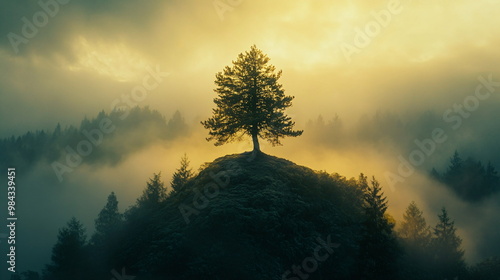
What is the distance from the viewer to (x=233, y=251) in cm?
2398

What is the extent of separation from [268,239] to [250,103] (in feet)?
56.5

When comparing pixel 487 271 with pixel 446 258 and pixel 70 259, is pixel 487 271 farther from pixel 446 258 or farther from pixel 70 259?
pixel 70 259

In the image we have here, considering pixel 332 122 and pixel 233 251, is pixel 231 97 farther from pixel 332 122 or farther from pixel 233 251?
pixel 332 122

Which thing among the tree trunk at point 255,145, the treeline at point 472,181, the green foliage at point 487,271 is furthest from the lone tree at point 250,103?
the treeline at point 472,181

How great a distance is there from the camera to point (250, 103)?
35812 mm

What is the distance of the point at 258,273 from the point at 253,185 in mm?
10854

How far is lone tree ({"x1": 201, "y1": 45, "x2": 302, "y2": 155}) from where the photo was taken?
3562 cm

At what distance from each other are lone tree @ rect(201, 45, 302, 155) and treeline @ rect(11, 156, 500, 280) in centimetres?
407

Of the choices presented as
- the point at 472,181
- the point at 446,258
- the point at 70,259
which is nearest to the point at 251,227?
the point at 70,259

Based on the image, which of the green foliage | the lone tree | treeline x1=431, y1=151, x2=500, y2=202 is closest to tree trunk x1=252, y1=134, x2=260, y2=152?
the lone tree

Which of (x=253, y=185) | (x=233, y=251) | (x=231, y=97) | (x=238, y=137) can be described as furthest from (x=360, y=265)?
(x=231, y=97)

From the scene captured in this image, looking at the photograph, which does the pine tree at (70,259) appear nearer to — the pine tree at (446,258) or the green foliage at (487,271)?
the pine tree at (446,258)

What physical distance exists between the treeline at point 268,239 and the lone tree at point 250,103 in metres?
4.07

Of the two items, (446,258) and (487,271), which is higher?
Answer: (446,258)
